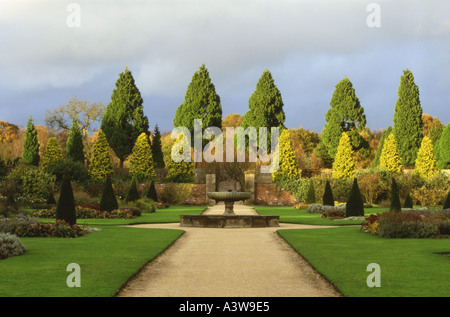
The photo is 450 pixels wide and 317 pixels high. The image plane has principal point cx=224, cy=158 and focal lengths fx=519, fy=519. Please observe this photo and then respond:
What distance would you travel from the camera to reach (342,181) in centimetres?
3819

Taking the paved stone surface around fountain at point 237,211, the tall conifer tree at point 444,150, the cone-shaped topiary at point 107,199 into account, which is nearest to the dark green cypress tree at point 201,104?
the paved stone surface around fountain at point 237,211

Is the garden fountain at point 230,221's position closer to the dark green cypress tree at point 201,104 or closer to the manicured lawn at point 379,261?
the manicured lawn at point 379,261

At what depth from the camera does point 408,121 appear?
48.1m

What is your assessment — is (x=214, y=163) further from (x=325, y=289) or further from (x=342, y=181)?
(x=325, y=289)

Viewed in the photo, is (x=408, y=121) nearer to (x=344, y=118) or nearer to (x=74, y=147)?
(x=344, y=118)

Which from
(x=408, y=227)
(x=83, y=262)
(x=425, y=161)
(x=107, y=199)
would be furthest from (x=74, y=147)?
(x=83, y=262)

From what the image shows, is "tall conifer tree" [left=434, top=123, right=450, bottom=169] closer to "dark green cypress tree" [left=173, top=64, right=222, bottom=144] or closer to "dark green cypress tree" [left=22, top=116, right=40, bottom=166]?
"dark green cypress tree" [left=173, top=64, right=222, bottom=144]

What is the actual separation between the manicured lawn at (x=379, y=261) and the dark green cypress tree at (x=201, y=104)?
32.1 metres

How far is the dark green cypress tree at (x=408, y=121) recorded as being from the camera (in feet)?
157

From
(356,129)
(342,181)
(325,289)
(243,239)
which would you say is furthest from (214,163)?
(325,289)

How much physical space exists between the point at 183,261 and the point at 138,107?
38.8 metres

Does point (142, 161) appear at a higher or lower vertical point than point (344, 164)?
higher

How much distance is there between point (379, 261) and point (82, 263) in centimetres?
612
